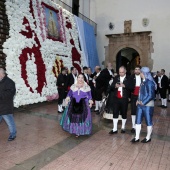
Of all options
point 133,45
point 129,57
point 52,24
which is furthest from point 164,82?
point 129,57

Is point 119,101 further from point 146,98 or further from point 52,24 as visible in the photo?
point 52,24

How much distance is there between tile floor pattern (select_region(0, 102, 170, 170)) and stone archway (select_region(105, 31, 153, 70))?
10338 millimetres

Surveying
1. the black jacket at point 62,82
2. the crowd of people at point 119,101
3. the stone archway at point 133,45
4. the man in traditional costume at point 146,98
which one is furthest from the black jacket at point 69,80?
the stone archway at point 133,45

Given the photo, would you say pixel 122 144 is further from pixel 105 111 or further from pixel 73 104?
pixel 105 111

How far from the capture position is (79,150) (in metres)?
4.51

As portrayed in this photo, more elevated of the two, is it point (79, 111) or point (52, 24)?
point (52, 24)

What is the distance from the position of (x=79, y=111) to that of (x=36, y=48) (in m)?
5.21

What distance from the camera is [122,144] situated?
4.91m

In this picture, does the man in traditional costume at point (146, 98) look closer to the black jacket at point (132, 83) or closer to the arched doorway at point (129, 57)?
the black jacket at point (132, 83)

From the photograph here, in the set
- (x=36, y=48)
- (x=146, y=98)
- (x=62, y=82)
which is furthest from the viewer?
(x=36, y=48)

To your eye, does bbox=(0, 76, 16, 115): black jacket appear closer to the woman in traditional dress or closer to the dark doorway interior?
the woman in traditional dress

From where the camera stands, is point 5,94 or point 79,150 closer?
point 79,150

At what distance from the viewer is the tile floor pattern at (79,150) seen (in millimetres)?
3811

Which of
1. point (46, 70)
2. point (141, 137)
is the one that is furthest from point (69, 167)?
point (46, 70)
